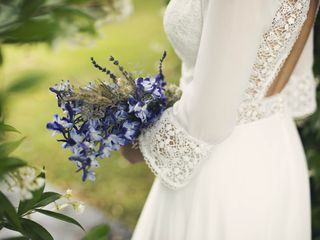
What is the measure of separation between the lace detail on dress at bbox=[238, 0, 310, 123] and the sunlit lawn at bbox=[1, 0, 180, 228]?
0.39 meters

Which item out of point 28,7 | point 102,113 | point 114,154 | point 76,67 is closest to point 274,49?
point 102,113

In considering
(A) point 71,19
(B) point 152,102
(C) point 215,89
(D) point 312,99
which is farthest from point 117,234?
(A) point 71,19

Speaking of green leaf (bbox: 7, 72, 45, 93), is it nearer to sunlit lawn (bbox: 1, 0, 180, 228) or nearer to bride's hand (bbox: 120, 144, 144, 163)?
sunlit lawn (bbox: 1, 0, 180, 228)

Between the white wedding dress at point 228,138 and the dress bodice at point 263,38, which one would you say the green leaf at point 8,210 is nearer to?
the white wedding dress at point 228,138

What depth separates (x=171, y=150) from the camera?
1617 millimetres

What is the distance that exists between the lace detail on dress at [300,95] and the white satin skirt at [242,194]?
0.90 ft

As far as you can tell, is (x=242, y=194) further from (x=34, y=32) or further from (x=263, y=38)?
(x=34, y=32)

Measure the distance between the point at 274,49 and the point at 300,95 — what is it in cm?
63

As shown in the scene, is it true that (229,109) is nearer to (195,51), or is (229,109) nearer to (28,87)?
(195,51)

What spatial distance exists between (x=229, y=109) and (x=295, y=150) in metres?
0.51

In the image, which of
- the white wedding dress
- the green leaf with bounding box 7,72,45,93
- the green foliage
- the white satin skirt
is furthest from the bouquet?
the green leaf with bounding box 7,72,45,93

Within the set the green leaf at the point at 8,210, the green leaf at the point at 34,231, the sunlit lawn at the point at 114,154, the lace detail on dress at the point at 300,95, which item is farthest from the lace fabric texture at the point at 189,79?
the green leaf at the point at 8,210

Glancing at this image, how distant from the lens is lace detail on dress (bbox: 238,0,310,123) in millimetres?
1479

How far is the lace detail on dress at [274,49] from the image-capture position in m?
1.48
